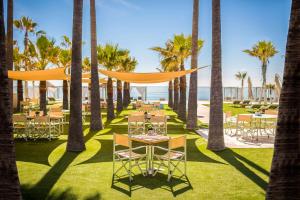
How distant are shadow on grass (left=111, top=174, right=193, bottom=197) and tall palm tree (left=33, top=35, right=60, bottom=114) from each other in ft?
38.5

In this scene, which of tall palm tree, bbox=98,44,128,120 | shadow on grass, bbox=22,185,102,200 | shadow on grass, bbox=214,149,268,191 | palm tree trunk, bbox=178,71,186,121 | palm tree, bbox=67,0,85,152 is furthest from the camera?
tall palm tree, bbox=98,44,128,120

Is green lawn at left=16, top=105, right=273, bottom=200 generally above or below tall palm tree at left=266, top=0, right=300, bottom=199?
below

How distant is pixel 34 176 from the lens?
5.93 m

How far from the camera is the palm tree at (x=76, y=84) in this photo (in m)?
8.23

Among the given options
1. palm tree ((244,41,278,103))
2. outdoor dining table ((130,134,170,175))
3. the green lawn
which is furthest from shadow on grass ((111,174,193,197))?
palm tree ((244,41,278,103))

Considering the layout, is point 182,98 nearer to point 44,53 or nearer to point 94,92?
point 94,92

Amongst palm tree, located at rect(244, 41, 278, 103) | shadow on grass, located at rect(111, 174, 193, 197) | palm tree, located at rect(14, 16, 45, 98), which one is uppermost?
palm tree, located at rect(14, 16, 45, 98)

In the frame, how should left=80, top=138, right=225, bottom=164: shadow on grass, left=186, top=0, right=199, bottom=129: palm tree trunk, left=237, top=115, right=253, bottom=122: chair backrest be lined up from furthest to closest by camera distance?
left=186, top=0, right=199, bottom=129: palm tree trunk < left=237, top=115, right=253, bottom=122: chair backrest < left=80, top=138, right=225, bottom=164: shadow on grass

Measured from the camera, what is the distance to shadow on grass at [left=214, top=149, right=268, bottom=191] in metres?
5.60

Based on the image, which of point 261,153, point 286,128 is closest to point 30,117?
point 261,153

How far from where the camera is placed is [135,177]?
19.9ft

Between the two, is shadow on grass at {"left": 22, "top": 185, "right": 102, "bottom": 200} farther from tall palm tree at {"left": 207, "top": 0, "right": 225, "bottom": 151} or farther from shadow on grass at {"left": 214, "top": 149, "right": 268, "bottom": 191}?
tall palm tree at {"left": 207, "top": 0, "right": 225, "bottom": 151}

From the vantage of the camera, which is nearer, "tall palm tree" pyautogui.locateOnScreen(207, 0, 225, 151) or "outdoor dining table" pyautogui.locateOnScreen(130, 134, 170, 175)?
"outdoor dining table" pyautogui.locateOnScreen(130, 134, 170, 175)

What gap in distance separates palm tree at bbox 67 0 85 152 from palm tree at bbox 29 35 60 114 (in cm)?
868
